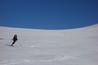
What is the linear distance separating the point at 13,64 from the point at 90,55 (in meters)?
5.81

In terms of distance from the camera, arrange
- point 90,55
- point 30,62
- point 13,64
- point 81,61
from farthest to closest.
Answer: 1. point 90,55
2. point 81,61
3. point 30,62
4. point 13,64

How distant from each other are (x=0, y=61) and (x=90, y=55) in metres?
5.92

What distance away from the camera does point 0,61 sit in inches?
515

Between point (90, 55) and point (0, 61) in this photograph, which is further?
point (90, 55)

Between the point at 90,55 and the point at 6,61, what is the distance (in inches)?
223

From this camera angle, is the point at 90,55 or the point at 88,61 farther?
the point at 90,55

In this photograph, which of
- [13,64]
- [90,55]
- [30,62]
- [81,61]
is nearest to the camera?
[13,64]

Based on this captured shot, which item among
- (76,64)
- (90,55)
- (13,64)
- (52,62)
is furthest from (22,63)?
(90,55)

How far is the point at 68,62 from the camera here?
13602 millimetres

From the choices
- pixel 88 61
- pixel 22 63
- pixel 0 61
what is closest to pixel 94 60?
pixel 88 61

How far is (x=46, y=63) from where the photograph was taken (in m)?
13.1

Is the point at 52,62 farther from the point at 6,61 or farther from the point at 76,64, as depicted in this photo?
the point at 6,61

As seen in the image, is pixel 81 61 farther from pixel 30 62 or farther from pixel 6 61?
pixel 6 61

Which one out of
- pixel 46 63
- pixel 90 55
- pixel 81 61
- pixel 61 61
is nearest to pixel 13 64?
pixel 46 63
